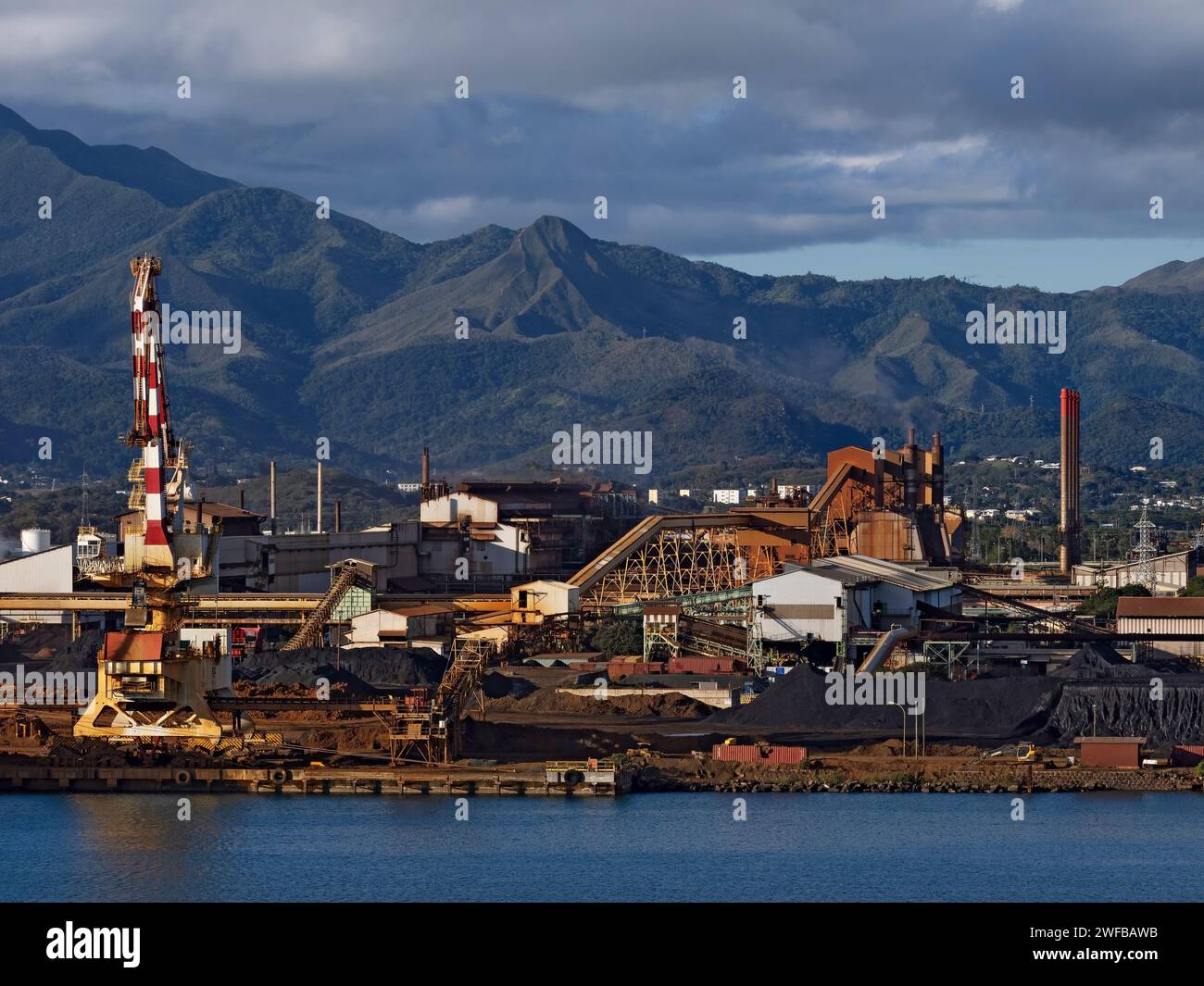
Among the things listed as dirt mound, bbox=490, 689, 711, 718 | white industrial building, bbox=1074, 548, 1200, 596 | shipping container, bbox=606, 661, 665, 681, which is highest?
white industrial building, bbox=1074, 548, 1200, 596

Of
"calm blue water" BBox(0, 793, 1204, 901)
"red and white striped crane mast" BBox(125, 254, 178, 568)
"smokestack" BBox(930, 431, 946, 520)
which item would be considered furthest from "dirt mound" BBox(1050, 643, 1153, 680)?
"smokestack" BBox(930, 431, 946, 520)

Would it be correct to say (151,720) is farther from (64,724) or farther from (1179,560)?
(1179,560)

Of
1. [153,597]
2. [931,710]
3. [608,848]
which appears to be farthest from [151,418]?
[931,710]

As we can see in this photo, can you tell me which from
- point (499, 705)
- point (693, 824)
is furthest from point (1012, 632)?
point (693, 824)

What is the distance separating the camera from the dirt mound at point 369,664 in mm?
62281

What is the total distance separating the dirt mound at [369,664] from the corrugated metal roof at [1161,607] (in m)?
21.7

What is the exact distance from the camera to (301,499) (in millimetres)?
176875

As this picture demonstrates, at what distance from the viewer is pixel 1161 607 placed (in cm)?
6756

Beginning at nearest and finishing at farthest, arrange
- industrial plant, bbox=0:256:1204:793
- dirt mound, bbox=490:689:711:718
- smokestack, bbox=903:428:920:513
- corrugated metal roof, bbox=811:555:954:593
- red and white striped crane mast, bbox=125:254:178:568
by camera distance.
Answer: industrial plant, bbox=0:256:1204:793
red and white striped crane mast, bbox=125:254:178:568
dirt mound, bbox=490:689:711:718
corrugated metal roof, bbox=811:555:954:593
smokestack, bbox=903:428:920:513

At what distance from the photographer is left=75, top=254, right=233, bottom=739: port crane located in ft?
162

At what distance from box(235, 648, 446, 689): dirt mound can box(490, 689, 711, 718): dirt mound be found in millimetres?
4772

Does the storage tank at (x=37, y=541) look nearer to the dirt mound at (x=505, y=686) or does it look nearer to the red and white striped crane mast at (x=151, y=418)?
the dirt mound at (x=505, y=686)

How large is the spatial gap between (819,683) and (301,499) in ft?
413

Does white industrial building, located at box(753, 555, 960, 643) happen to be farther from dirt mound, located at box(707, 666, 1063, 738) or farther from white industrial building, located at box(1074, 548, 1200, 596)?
white industrial building, located at box(1074, 548, 1200, 596)
